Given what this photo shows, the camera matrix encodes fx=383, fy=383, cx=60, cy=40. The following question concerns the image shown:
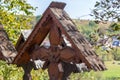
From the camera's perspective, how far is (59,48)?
618 centimetres

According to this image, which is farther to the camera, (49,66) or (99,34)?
(99,34)

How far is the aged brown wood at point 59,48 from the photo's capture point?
19.0 feet

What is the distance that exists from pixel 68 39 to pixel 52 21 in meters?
0.58

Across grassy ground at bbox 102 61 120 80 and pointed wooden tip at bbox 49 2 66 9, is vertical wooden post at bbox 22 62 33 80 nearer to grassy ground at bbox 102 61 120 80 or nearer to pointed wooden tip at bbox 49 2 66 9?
pointed wooden tip at bbox 49 2 66 9

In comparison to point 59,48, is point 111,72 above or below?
below

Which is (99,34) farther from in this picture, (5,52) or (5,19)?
(5,19)

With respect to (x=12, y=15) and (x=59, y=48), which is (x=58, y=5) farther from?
(x=12, y=15)

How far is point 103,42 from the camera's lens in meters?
8.15

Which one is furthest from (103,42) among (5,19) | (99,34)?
(5,19)

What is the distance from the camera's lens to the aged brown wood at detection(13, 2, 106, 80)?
228 inches

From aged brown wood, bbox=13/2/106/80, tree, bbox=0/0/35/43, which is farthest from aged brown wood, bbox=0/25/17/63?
tree, bbox=0/0/35/43

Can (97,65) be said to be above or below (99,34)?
above

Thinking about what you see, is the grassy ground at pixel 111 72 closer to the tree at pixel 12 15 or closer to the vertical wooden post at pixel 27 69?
the tree at pixel 12 15

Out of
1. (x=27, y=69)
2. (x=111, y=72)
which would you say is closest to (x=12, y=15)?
(x=27, y=69)
